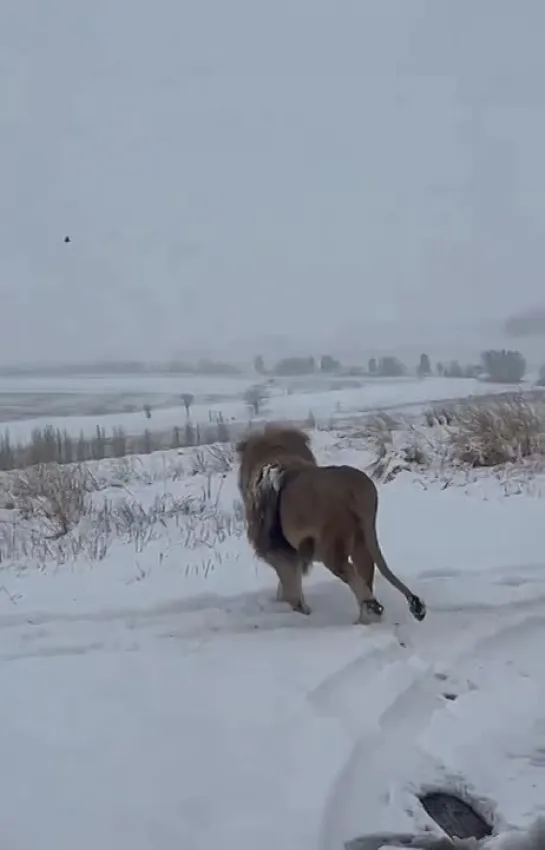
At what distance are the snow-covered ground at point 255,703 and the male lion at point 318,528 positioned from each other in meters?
0.21

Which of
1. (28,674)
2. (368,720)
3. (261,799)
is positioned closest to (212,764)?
(261,799)

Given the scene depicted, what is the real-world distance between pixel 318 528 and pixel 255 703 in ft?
5.86

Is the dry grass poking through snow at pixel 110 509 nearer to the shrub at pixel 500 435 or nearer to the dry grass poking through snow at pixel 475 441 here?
the dry grass poking through snow at pixel 475 441

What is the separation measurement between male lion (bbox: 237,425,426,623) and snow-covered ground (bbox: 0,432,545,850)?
214 millimetres

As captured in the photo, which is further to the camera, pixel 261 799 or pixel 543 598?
pixel 543 598

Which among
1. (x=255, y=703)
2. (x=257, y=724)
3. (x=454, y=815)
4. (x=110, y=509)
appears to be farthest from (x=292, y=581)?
(x=110, y=509)

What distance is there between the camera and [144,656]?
188 inches

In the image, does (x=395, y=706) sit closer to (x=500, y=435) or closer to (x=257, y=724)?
(x=257, y=724)

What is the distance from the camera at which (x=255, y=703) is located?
13.4 ft

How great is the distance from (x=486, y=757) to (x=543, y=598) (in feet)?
8.18

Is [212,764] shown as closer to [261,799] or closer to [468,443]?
[261,799]

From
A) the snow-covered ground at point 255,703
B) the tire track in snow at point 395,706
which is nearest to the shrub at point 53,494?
the snow-covered ground at point 255,703

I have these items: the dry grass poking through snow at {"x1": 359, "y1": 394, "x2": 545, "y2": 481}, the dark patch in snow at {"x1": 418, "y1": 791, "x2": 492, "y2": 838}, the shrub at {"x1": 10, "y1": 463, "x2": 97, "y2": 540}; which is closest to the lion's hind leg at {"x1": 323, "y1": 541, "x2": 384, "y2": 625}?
the dark patch in snow at {"x1": 418, "y1": 791, "x2": 492, "y2": 838}

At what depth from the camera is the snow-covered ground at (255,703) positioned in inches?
123
